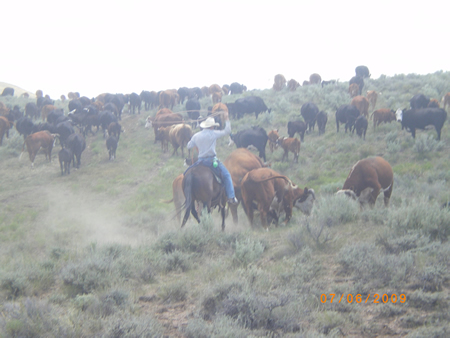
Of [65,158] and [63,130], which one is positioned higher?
[63,130]

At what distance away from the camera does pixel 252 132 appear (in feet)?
66.0

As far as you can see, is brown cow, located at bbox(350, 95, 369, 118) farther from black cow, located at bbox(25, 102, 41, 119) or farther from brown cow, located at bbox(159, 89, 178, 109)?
black cow, located at bbox(25, 102, 41, 119)

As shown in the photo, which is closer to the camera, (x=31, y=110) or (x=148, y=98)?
(x=31, y=110)

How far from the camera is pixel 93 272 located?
233 inches

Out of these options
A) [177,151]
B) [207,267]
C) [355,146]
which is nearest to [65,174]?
[177,151]

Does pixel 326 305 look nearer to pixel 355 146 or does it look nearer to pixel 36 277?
pixel 36 277

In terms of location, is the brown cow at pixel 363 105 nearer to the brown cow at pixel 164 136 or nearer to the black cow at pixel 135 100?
the brown cow at pixel 164 136

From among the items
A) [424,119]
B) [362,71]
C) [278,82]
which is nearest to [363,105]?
[424,119]

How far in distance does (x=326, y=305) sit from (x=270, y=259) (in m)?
2.00

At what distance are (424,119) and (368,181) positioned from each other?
33.8ft

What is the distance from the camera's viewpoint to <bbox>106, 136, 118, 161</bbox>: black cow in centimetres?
2312

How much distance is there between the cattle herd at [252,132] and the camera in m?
9.78

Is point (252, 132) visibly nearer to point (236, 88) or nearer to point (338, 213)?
point (338, 213)
